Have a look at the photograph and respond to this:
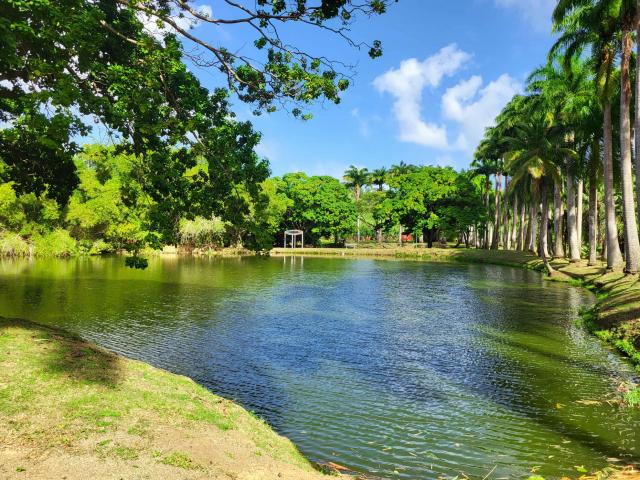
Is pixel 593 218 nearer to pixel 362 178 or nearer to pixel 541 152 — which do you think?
pixel 541 152

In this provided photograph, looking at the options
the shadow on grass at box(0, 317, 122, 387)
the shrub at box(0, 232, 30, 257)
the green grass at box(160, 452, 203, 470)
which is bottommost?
the green grass at box(160, 452, 203, 470)

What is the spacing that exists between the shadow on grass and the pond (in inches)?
132

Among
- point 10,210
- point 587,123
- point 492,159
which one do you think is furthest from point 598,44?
point 10,210

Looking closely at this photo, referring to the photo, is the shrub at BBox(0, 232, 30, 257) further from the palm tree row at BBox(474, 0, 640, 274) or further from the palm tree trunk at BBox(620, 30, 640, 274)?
the palm tree trunk at BBox(620, 30, 640, 274)

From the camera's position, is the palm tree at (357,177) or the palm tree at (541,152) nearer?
the palm tree at (541,152)

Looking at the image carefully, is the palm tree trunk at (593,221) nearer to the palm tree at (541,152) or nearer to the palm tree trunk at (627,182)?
the palm tree at (541,152)

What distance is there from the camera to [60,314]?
21375 mm

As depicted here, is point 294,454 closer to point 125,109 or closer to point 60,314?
point 125,109

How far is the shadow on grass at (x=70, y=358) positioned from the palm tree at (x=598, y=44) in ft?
98.8

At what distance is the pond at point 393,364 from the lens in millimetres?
9094

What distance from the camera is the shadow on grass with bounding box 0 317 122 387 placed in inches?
318

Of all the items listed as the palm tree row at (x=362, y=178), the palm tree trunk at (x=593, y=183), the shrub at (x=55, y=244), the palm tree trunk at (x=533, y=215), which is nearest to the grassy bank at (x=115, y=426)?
the palm tree trunk at (x=593, y=183)

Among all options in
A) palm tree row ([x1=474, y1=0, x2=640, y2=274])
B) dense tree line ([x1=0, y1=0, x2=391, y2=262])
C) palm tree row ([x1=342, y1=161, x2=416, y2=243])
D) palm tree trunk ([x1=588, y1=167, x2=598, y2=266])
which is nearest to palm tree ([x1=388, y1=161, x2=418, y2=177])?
→ palm tree row ([x1=342, y1=161, x2=416, y2=243])

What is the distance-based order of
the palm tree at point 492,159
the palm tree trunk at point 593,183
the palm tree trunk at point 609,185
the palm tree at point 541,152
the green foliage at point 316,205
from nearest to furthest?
Answer: 1. the palm tree trunk at point 609,185
2. the palm tree trunk at point 593,183
3. the palm tree at point 541,152
4. the palm tree at point 492,159
5. the green foliage at point 316,205
